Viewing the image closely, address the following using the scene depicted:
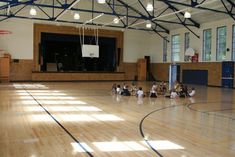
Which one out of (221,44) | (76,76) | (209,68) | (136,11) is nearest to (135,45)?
(136,11)

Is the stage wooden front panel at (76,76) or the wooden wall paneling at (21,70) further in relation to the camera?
the stage wooden front panel at (76,76)

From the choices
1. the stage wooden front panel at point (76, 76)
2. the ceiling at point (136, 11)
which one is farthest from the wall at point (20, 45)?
the stage wooden front panel at point (76, 76)

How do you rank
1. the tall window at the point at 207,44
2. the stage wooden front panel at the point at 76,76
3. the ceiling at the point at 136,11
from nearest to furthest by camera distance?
the ceiling at the point at 136,11 < the tall window at the point at 207,44 < the stage wooden front panel at the point at 76,76

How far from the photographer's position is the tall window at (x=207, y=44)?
25000 mm

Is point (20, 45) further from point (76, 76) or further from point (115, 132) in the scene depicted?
point (115, 132)

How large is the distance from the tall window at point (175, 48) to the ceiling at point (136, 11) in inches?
44.5

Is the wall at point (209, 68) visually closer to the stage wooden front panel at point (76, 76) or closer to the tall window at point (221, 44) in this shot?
the tall window at point (221, 44)

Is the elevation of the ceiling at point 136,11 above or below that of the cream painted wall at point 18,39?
above

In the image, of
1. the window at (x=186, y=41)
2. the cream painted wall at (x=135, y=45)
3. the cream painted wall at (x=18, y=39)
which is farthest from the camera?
the cream painted wall at (x=135, y=45)

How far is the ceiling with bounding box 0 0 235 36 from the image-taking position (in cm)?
2078

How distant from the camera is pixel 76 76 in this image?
29.2 metres

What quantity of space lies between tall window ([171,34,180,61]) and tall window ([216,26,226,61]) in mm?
5277

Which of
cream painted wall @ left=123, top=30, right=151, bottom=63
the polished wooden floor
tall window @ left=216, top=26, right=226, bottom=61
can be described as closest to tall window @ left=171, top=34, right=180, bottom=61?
cream painted wall @ left=123, top=30, right=151, bottom=63

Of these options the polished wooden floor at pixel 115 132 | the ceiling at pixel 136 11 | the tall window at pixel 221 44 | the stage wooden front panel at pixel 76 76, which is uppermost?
the ceiling at pixel 136 11
